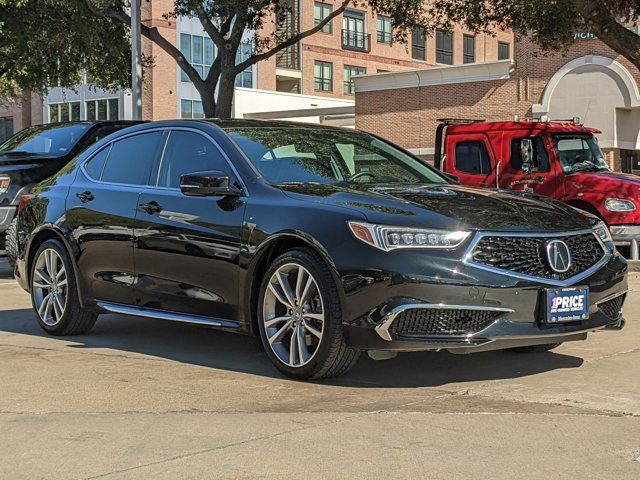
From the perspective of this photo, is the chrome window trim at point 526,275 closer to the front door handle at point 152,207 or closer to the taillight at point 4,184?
the front door handle at point 152,207

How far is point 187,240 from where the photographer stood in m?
6.96

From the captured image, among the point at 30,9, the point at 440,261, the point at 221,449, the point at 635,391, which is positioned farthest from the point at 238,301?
the point at 30,9

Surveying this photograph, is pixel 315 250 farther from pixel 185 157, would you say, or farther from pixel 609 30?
pixel 609 30

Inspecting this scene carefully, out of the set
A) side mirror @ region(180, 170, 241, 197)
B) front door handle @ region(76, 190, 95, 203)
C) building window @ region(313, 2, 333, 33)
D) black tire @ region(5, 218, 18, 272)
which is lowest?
black tire @ region(5, 218, 18, 272)

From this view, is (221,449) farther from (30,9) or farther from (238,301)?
(30,9)

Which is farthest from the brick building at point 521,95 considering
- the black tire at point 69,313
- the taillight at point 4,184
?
the black tire at point 69,313

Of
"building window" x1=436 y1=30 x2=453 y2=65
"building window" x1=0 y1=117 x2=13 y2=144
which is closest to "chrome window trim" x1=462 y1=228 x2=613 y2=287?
"building window" x1=0 y1=117 x2=13 y2=144

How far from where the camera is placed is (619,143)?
33.8 metres

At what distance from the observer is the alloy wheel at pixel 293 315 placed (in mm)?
6168

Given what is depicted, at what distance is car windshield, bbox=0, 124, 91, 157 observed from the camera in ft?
45.8

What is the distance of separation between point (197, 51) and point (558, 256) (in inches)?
1930

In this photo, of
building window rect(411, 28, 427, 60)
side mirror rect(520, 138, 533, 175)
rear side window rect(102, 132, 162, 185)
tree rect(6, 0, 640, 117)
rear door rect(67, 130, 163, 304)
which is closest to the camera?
rear door rect(67, 130, 163, 304)

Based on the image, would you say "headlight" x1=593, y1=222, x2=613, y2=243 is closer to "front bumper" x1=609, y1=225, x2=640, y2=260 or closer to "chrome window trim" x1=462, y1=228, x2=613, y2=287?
"chrome window trim" x1=462, y1=228, x2=613, y2=287

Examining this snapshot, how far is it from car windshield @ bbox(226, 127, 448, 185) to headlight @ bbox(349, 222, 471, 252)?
3.30 ft
